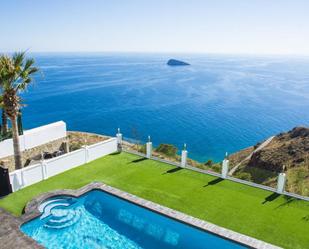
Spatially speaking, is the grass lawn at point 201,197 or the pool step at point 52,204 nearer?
the grass lawn at point 201,197

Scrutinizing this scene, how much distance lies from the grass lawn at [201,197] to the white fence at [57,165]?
0.31 meters

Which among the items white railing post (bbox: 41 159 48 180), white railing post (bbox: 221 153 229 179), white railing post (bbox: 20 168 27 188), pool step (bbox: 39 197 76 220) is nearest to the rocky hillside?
white railing post (bbox: 221 153 229 179)

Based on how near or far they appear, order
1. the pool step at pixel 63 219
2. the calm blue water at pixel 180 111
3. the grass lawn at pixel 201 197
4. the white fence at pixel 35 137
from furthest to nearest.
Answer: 1. the calm blue water at pixel 180 111
2. the white fence at pixel 35 137
3. the pool step at pixel 63 219
4. the grass lawn at pixel 201 197

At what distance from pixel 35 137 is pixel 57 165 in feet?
10.1

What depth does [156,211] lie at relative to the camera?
11.2 m

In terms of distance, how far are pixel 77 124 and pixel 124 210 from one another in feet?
116

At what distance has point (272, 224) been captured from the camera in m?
10.4

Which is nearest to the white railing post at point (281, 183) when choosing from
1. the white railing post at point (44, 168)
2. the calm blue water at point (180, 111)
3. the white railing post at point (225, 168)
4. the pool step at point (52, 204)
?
the white railing post at point (225, 168)

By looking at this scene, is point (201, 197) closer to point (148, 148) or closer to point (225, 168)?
point (225, 168)

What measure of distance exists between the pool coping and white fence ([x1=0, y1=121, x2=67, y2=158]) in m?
4.39

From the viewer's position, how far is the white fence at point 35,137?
584 inches

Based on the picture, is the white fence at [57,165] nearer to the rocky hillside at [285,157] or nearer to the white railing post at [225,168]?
the white railing post at [225,168]

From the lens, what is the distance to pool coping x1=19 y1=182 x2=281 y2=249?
945cm

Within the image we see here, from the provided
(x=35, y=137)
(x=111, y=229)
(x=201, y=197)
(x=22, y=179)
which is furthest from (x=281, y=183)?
(x=35, y=137)
